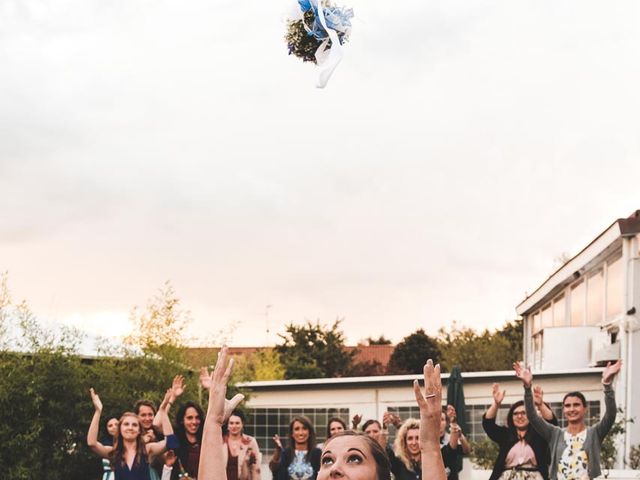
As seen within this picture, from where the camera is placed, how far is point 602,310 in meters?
24.0

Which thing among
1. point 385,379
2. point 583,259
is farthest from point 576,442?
point 583,259

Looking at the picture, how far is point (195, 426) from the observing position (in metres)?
10.3

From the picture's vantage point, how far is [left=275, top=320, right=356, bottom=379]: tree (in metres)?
49.9

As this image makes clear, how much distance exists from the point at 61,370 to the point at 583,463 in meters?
8.53

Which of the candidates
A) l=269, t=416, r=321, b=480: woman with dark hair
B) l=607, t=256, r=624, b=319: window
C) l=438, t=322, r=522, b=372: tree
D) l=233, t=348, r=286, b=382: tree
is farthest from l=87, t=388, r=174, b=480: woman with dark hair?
l=438, t=322, r=522, b=372: tree

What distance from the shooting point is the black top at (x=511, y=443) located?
10297mm

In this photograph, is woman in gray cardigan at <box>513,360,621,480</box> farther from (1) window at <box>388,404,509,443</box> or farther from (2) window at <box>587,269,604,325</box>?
(2) window at <box>587,269,604,325</box>

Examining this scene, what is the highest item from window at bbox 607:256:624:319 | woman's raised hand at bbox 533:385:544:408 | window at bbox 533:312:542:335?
window at bbox 607:256:624:319

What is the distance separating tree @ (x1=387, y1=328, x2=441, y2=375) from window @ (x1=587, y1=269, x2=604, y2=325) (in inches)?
1432

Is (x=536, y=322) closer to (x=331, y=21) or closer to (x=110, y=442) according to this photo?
(x=110, y=442)

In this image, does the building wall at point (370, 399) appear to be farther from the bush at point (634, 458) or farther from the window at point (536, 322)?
the window at point (536, 322)

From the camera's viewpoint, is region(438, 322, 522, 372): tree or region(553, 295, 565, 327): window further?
region(438, 322, 522, 372): tree

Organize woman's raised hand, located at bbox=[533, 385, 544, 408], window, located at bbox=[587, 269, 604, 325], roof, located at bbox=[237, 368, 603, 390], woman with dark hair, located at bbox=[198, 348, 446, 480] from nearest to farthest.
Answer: woman with dark hair, located at bbox=[198, 348, 446, 480] → woman's raised hand, located at bbox=[533, 385, 544, 408] → roof, located at bbox=[237, 368, 603, 390] → window, located at bbox=[587, 269, 604, 325]

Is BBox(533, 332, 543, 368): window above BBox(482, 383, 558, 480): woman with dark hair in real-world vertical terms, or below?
above
